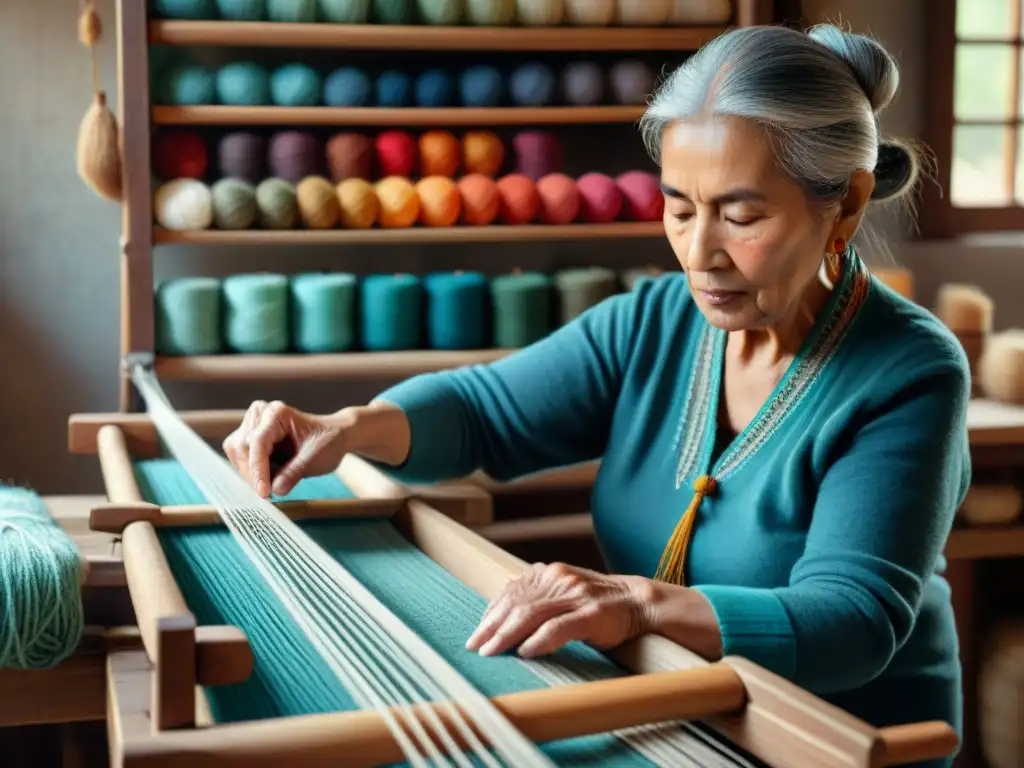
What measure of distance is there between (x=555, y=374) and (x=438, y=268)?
1932 mm

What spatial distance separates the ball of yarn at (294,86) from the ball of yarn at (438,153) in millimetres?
→ 302

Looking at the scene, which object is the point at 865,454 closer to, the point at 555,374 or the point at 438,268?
the point at 555,374

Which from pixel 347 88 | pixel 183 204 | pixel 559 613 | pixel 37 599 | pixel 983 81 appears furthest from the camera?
pixel 983 81

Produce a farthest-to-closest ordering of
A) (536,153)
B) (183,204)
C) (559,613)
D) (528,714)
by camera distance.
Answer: (536,153) < (183,204) < (559,613) < (528,714)

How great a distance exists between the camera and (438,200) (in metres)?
3.04

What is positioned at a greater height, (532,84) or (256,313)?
(532,84)

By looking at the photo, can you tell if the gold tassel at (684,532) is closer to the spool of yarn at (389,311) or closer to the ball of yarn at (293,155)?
the spool of yarn at (389,311)

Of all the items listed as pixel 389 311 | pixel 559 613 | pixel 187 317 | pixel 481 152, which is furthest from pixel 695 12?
pixel 559 613

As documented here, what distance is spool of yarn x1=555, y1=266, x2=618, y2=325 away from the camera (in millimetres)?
3121

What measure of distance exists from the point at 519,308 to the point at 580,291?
0.17 meters

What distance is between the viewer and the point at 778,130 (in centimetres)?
119

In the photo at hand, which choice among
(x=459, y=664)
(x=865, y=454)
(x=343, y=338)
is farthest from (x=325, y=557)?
(x=343, y=338)

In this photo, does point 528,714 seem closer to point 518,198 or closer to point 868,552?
point 868,552

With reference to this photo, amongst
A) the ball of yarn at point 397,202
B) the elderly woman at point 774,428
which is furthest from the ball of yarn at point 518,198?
the elderly woman at point 774,428
